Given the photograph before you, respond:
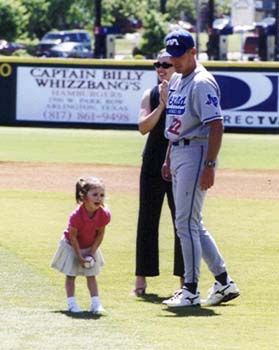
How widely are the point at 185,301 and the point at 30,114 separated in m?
21.1

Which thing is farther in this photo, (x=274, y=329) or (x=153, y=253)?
(x=153, y=253)

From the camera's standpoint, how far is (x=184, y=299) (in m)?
8.95

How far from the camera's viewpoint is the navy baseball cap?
8.83 m

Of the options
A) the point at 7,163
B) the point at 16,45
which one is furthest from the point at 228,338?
the point at 16,45

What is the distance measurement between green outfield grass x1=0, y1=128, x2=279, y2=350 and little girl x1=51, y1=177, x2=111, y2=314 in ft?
0.59

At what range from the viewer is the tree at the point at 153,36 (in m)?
58.2

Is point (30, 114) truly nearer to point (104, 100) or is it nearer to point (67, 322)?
point (104, 100)

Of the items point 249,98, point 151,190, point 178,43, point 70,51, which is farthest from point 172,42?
point 70,51

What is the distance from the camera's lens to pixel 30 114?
29.7 m

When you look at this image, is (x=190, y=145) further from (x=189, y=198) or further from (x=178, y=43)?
(x=178, y=43)

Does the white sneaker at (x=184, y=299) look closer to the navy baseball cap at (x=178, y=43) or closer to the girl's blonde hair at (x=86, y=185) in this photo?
the girl's blonde hair at (x=86, y=185)

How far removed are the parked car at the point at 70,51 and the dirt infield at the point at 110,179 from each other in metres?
36.3

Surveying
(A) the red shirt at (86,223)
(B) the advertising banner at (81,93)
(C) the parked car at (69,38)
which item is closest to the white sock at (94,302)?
(A) the red shirt at (86,223)

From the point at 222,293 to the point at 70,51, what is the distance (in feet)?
166
